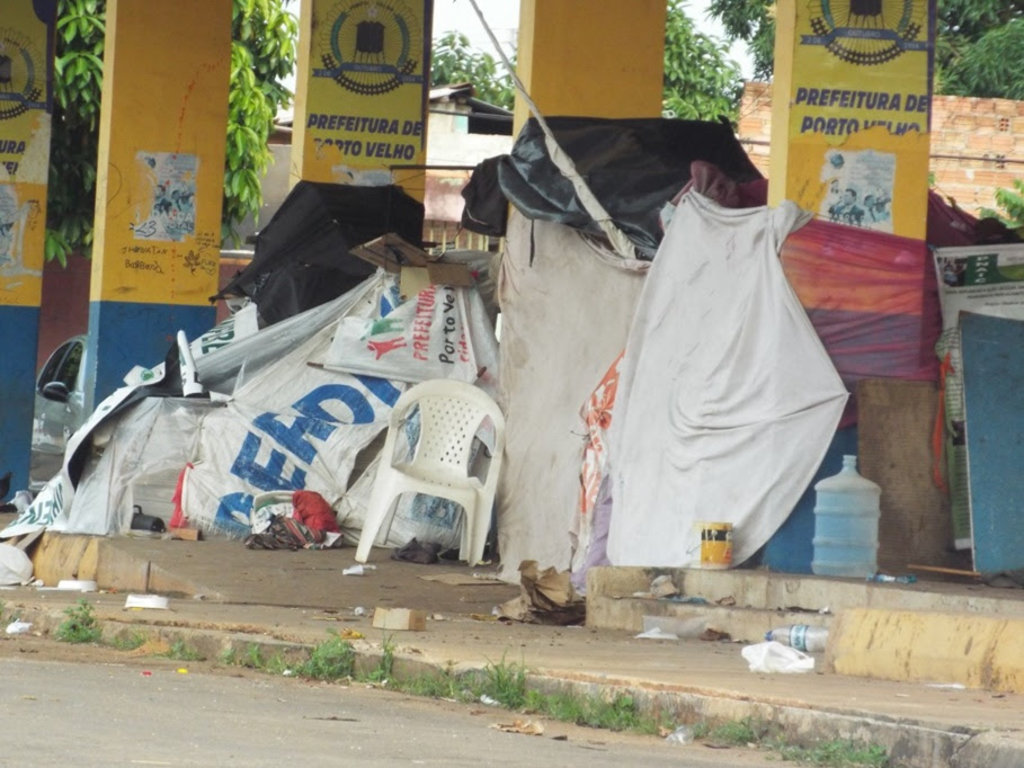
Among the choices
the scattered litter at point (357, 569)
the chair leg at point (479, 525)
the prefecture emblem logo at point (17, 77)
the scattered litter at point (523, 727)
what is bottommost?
the scattered litter at point (523, 727)

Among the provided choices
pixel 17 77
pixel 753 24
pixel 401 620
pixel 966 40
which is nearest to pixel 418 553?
pixel 401 620

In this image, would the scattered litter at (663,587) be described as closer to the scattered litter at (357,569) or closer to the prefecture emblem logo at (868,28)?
the scattered litter at (357,569)

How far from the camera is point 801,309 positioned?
9617mm

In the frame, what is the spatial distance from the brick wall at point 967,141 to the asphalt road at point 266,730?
18.5 m

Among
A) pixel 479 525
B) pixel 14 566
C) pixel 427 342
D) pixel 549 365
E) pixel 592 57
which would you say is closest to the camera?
pixel 549 365

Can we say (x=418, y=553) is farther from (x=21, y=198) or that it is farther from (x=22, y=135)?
(x=22, y=135)

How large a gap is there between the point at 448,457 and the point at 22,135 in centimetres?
697

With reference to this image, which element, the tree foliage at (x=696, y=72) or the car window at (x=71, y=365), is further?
the tree foliage at (x=696, y=72)

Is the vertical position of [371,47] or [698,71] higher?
[698,71]

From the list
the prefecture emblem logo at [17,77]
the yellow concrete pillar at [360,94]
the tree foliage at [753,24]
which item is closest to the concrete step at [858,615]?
the yellow concrete pillar at [360,94]

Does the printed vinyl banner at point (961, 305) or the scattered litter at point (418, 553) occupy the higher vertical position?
the printed vinyl banner at point (961, 305)

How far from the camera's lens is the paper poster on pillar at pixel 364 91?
51.4ft

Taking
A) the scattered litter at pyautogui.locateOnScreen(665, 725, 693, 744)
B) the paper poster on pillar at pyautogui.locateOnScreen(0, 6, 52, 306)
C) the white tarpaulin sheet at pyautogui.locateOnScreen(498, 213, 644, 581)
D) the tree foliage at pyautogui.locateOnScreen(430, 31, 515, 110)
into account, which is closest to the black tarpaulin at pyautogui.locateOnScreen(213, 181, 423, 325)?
the white tarpaulin sheet at pyautogui.locateOnScreen(498, 213, 644, 581)

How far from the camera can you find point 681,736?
6.11 meters
